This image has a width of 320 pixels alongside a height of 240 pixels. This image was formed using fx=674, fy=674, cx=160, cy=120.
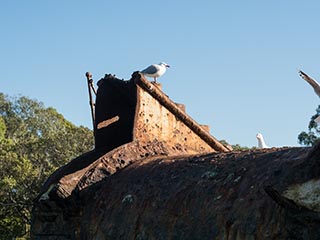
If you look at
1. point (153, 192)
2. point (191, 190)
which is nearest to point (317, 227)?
point (191, 190)

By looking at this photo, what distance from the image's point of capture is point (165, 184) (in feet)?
17.4

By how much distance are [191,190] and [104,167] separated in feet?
5.30

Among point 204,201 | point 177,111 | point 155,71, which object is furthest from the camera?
point 155,71

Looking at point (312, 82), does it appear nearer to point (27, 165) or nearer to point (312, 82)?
point (312, 82)

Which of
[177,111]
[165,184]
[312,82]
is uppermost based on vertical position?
[177,111]

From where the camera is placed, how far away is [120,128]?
7281 mm

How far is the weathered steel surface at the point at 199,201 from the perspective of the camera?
3602 millimetres

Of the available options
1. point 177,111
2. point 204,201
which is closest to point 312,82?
point 204,201

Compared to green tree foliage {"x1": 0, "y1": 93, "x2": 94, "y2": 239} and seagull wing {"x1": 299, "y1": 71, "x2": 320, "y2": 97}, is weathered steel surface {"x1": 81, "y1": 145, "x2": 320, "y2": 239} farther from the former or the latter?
green tree foliage {"x1": 0, "y1": 93, "x2": 94, "y2": 239}

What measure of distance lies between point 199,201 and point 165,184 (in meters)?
0.70

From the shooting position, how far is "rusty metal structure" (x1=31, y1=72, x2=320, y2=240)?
12.1 feet

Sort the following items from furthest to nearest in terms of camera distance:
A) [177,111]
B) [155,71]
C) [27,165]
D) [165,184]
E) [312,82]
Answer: [27,165] < [155,71] < [177,111] < [165,184] < [312,82]

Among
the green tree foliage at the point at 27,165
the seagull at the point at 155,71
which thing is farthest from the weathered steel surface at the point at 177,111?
the green tree foliage at the point at 27,165

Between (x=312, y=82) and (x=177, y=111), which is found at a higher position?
(x=177, y=111)
